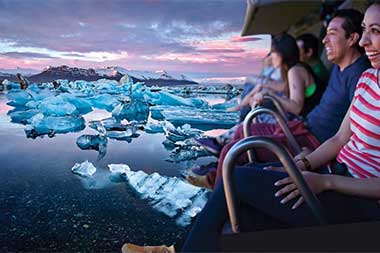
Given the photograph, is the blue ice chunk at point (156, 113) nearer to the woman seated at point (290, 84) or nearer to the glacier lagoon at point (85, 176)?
the glacier lagoon at point (85, 176)

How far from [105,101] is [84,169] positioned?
1.01ft

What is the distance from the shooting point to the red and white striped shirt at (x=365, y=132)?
52.3 inches

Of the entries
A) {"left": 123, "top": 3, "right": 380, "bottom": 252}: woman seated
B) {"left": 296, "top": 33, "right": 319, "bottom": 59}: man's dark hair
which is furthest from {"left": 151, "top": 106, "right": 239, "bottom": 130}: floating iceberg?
{"left": 296, "top": 33, "right": 319, "bottom": 59}: man's dark hair

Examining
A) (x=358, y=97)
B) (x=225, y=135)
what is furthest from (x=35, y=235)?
(x=358, y=97)

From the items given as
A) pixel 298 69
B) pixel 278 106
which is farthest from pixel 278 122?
pixel 298 69

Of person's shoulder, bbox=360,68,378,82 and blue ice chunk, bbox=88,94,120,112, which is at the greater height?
person's shoulder, bbox=360,68,378,82

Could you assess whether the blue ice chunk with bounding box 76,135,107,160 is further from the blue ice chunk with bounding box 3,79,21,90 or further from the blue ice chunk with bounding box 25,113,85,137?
the blue ice chunk with bounding box 3,79,21,90

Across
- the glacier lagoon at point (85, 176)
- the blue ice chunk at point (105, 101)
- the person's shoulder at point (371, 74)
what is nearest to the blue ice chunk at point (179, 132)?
the glacier lagoon at point (85, 176)

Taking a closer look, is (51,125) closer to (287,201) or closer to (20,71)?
(20,71)

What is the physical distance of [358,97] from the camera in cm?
146

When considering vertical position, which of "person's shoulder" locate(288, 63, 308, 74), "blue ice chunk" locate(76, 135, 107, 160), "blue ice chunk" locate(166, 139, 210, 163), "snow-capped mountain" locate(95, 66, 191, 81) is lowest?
"blue ice chunk" locate(166, 139, 210, 163)

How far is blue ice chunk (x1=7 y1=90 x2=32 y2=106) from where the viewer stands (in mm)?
1537

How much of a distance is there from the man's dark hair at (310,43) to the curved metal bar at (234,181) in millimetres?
1249

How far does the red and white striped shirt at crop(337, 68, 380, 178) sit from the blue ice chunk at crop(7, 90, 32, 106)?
4.32ft
